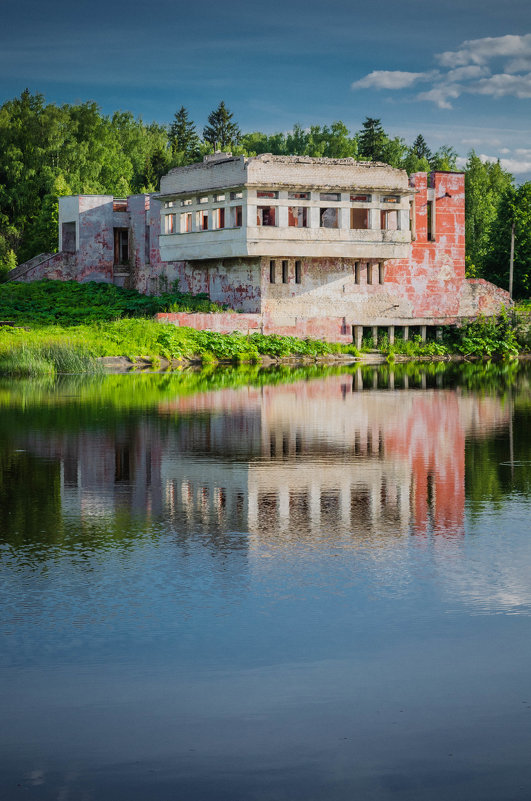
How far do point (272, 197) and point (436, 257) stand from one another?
33.2ft

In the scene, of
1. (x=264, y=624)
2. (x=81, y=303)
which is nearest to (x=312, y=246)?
(x=81, y=303)

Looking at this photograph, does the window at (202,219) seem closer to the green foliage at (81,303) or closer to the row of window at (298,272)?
the green foliage at (81,303)

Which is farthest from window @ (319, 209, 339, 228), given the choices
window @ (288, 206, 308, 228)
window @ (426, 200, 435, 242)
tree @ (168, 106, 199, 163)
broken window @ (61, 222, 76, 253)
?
tree @ (168, 106, 199, 163)

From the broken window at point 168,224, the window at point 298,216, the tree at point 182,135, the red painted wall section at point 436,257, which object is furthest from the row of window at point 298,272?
the tree at point 182,135

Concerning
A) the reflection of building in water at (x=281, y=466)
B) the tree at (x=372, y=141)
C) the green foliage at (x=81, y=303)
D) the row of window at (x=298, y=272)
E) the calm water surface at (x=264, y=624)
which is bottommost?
the calm water surface at (x=264, y=624)

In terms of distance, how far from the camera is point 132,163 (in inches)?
4419

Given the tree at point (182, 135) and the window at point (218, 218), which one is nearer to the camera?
the window at point (218, 218)

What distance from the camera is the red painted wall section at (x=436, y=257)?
5622 centimetres

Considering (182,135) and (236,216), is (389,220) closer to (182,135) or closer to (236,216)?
(236,216)

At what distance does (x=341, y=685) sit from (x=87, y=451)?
38.9 feet

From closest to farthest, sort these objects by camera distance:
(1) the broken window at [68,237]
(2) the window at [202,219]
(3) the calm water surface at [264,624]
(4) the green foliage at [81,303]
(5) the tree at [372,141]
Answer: (3) the calm water surface at [264,624], (4) the green foliage at [81,303], (2) the window at [202,219], (1) the broken window at [68,237], (5) the tree at [372,141]

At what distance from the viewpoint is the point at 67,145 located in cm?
9006

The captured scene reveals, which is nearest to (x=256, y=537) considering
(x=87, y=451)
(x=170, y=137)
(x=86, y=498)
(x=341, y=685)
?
(x=86, y=498)

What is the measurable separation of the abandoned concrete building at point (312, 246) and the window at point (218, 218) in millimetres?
46
